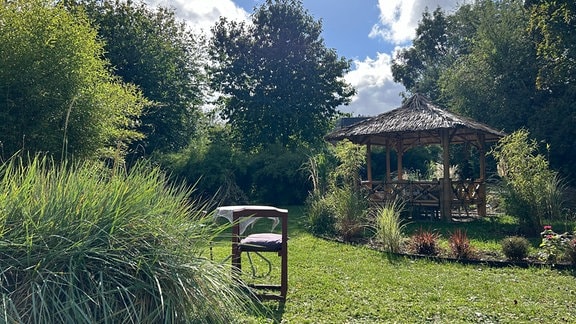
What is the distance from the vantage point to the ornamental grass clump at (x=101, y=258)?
1.86m

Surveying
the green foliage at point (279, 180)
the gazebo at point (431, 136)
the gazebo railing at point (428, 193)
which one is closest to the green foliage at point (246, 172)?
the green foliage at point (279, 180)

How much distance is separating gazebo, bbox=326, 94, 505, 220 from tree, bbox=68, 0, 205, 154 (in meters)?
7.86

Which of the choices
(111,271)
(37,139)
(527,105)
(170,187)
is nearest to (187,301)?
(111,271)

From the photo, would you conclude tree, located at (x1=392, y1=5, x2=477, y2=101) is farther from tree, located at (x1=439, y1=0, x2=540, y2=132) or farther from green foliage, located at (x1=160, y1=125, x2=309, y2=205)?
green foliage, located at (x1=160, y1=125, x2=309, y2=205)

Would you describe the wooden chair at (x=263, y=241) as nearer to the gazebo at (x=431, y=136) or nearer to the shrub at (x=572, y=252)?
the shrub at (x=572, y=252)

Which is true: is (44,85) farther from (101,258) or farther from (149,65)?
(149,65)

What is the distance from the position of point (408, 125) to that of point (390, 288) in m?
6.71

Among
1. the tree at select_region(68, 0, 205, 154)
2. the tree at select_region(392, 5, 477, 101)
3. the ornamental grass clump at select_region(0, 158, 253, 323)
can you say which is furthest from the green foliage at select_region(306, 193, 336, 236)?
the tree at select_region(392, 5, 477, 101)

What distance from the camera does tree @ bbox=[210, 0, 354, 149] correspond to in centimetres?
1984

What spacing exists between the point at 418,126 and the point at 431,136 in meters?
2.44

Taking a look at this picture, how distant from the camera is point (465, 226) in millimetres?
9898

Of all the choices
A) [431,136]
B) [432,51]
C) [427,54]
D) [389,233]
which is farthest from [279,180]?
[432,51]

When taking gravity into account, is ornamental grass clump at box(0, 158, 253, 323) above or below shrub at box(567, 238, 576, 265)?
above

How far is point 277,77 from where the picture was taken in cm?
2000
